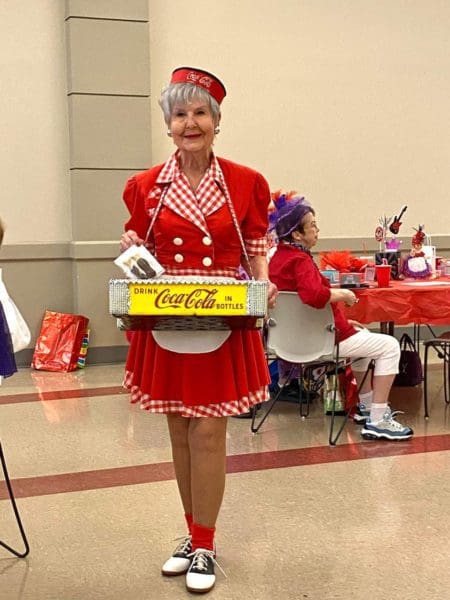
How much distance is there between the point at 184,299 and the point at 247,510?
114 cm

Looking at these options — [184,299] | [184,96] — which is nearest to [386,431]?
[184,299]

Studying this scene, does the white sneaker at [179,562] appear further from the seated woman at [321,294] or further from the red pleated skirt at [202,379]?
the seated woman at [321,294]

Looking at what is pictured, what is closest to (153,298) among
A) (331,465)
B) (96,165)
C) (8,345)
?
(8,345)

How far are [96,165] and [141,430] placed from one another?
254cm

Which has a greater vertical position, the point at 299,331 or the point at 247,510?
the point at 299,331

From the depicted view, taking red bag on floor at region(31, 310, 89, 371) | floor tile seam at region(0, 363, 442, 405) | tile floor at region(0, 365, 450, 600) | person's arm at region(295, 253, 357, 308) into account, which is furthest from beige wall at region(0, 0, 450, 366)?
person's arm at region(295, 253, 357, 308)

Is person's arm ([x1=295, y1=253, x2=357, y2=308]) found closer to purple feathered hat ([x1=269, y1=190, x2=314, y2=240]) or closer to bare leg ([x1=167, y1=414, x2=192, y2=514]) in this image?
purple feathered hat ([x1=269, y1=190, x2=314, y2=240])

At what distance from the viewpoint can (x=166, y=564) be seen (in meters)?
2.55

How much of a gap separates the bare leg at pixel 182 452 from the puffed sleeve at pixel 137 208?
0.55m

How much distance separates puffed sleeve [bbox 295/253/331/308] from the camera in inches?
150

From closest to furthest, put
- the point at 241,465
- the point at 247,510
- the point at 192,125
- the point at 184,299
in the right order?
the point at 184,299 → the point at 192,125 → the point at 247,510 → the point at 241,465

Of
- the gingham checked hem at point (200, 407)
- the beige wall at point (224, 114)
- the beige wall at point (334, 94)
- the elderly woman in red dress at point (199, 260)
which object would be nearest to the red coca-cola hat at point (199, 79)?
the elderly woman in red dress at point (199, 260)

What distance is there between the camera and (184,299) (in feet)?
7.32

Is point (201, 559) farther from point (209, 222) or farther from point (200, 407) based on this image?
point (209, 222)
